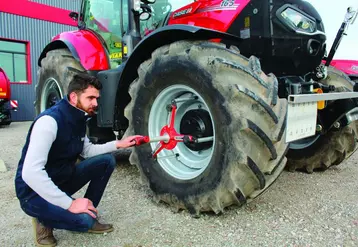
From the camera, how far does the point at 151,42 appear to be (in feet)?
9.25

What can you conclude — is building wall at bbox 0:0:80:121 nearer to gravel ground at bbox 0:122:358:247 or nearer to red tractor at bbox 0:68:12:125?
red tractor at bbox 0:68:12:125

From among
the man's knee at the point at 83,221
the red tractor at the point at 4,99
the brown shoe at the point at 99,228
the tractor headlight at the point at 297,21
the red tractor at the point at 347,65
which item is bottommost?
the red tractor at the point at 4,99

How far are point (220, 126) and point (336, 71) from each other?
1991 millimetres

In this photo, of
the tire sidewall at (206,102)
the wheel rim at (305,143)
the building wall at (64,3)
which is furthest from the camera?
the building wall at (64,3)

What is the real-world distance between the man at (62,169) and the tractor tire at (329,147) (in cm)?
216

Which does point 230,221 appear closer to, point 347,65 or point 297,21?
point 297,21

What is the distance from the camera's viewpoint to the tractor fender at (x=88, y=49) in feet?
12.8

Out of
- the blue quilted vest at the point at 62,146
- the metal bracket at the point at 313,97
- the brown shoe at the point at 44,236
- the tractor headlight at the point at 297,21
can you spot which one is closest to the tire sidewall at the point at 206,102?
the metal bracket at the point at 313,97

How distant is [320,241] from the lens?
2.12m

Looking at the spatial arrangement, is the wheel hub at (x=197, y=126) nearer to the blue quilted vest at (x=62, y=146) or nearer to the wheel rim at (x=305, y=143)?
the blue quilted vest at (x=62, y=146)

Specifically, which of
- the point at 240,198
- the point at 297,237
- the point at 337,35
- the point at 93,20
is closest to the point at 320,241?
the point at 297,237

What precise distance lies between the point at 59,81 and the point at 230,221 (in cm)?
289

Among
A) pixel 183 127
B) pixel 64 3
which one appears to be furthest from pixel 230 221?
pixel 64 3

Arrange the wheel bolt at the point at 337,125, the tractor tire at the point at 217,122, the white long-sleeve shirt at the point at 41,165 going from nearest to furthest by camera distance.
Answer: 1. the white long-sleeve shirt at the point at 41,165
2. the tractor tire at the point at 217,122
3. the wheel bolt at the point at 337,125
